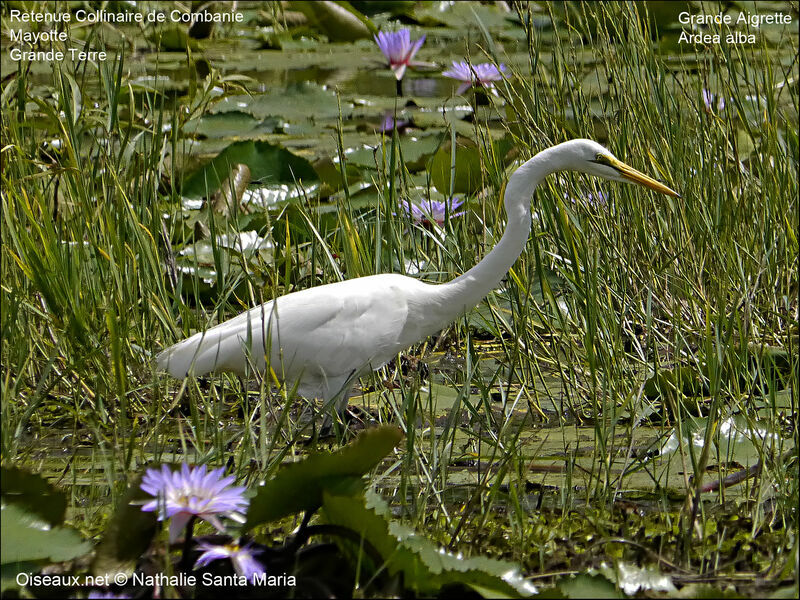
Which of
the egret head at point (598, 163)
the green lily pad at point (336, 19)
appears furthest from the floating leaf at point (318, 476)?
the green lily pad at point (336, 19)

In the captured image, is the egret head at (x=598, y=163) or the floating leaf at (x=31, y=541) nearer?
the floating leaf at (x=31, y=541)

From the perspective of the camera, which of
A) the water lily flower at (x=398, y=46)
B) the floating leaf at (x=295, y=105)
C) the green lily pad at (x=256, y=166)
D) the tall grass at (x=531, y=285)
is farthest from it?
the floating leaf at (x=295, y=105)

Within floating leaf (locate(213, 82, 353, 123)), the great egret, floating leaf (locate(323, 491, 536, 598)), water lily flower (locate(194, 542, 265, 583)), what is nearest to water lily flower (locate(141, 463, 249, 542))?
water lily flower (locate(194, 542, 265, 583))

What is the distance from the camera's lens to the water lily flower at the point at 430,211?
321cm

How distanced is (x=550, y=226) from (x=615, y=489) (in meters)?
0.98

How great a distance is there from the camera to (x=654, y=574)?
67.8 inches

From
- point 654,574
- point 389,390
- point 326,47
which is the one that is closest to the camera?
point 654,574

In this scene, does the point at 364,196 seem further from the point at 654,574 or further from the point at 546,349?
the point at 654,574

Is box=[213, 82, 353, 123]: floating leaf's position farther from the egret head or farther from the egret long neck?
the egret head

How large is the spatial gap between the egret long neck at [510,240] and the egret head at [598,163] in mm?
36

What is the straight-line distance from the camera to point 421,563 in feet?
5.32

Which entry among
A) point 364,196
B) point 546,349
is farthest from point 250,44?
point 546,349

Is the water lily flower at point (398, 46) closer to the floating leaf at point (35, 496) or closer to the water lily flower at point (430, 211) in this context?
the water lily flower at point (430, 211)

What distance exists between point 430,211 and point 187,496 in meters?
1.90
